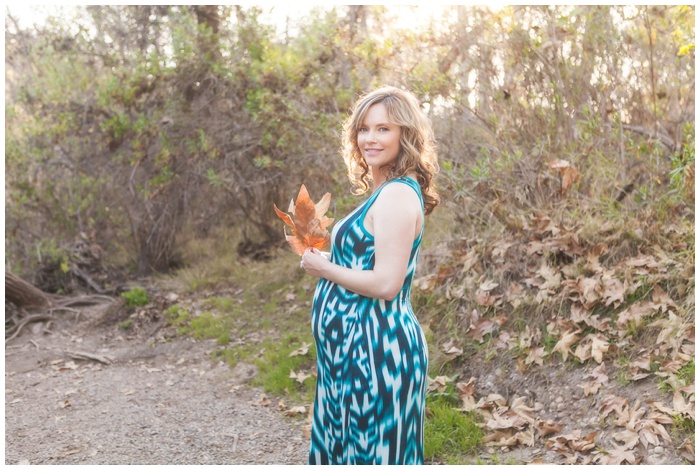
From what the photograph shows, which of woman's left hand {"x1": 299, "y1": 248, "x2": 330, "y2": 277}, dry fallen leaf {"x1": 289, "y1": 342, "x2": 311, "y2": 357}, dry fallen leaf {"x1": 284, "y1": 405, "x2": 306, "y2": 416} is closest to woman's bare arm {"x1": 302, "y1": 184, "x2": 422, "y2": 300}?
woman's left hand {"x1": 299, "y1": 248, "x2": 330, "y2": 277}

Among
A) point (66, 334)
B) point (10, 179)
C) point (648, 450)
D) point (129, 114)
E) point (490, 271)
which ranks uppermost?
point (129, 114)

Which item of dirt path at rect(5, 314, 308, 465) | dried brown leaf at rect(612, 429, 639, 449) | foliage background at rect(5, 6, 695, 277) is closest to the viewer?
dried brown leaf at rect(612, 429, 639, 449)

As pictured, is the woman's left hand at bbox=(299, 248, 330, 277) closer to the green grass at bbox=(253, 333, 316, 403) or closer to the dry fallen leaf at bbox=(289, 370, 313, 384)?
the green grass at bbox=(253, 333, 316, 403)

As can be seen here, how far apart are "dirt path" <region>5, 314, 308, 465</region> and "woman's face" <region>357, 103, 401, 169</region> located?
286 cm

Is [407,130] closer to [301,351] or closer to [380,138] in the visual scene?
[380,138]

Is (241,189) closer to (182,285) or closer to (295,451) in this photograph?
(182,285)

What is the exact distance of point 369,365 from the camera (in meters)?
2.64

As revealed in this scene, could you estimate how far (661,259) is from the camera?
17.0 ft

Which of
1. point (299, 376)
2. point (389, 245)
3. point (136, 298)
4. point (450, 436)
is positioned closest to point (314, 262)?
point (389, 245)

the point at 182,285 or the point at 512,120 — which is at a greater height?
the point at 512,120

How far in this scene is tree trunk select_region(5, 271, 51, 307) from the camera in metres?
8.38

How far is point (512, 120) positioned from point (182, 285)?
5.54 m

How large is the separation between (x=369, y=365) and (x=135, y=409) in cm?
377

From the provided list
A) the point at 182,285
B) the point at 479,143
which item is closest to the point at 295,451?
the point at 479,143
